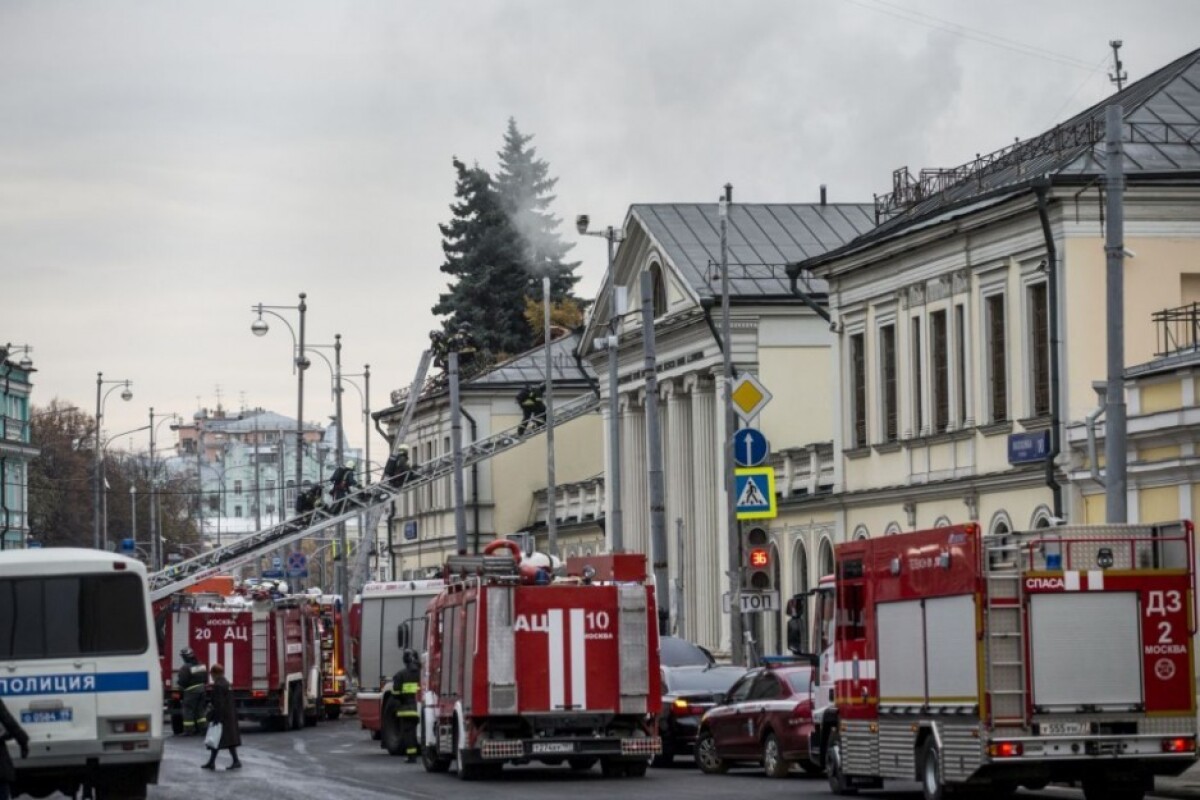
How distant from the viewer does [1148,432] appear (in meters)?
37.3

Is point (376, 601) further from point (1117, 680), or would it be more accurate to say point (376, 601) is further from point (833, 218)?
point (833, 218)

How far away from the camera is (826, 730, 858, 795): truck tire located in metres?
27.4

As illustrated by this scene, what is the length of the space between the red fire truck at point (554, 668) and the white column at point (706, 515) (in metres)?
33.0

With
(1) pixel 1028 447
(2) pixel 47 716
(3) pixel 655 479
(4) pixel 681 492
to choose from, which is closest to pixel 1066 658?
(2) pixel 47 716

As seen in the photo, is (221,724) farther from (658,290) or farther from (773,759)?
(658,290)

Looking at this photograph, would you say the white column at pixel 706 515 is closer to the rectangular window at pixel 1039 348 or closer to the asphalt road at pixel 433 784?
the rectangular window at pixel 1039 348

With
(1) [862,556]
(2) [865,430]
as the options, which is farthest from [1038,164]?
(1) [862,556]

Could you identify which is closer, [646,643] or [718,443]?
[646,643]

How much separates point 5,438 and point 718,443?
67.9 m

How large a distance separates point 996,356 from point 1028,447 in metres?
3.17

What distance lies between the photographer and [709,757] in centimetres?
3384

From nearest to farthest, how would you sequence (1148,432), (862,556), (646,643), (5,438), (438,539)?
(862,556) < (646,643) < (1148,432) < (438,539) < (5,438)

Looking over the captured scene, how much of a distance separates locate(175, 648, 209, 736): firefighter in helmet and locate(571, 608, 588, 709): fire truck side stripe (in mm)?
16079

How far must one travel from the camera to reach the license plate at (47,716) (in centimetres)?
2367
